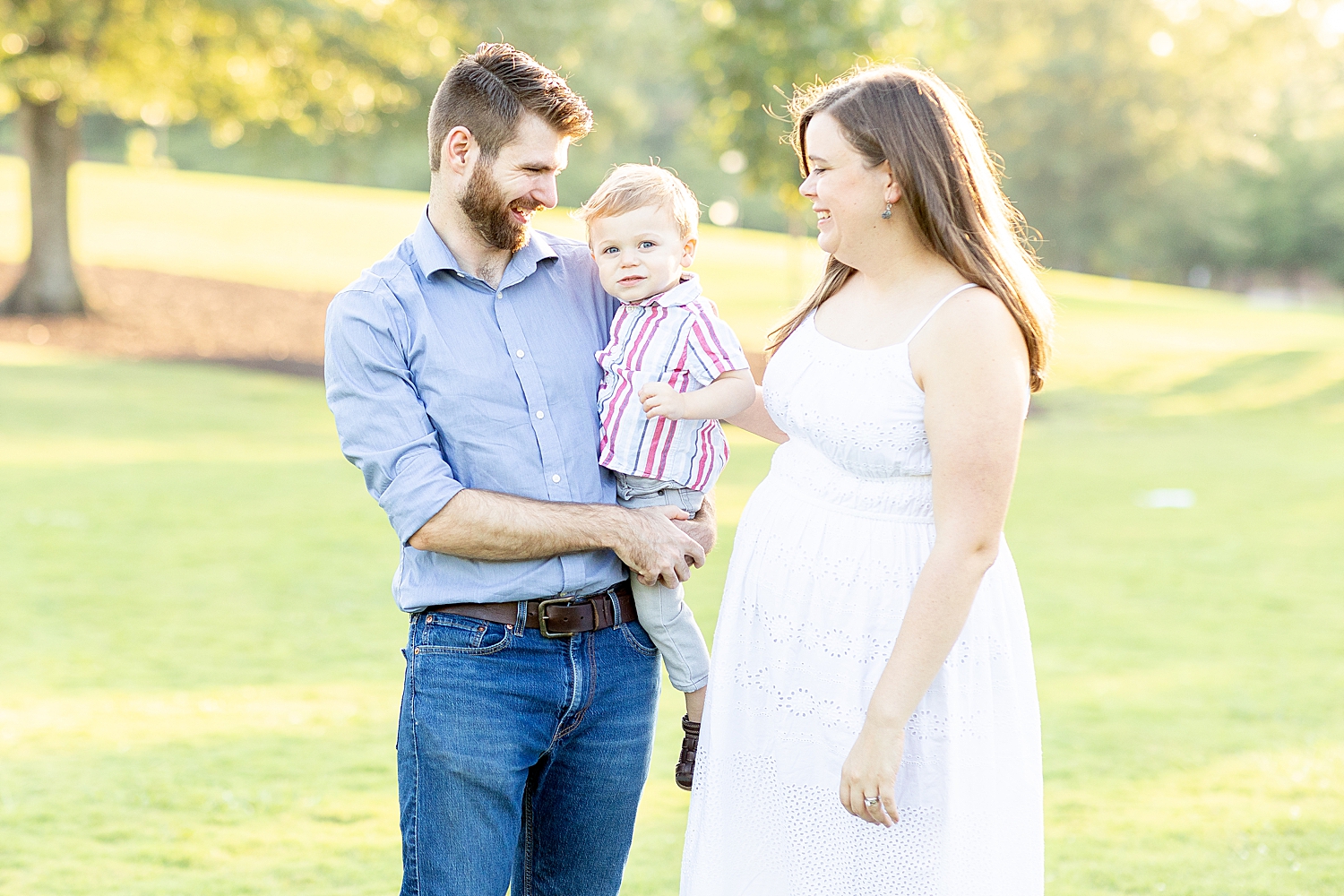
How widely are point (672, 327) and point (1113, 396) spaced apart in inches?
763

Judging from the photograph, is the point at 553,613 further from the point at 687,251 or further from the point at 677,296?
the point at 687,251

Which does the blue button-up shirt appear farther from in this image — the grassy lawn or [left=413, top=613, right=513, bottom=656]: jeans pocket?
the grassy lawn

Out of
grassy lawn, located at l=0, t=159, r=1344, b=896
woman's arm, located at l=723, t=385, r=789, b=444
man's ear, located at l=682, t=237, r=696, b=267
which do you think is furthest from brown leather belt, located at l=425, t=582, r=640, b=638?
grassy lawn, located at l=0, t=159, r=1344, b=896

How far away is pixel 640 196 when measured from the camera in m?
2.76

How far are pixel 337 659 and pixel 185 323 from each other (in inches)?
615

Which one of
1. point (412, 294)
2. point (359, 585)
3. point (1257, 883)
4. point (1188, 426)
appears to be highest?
point (1188, 426)

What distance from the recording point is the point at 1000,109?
124 ft

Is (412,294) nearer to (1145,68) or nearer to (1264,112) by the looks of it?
(1145,68)

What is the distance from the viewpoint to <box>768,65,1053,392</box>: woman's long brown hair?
233 centimetres

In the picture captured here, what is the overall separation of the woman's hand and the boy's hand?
2.44 feet

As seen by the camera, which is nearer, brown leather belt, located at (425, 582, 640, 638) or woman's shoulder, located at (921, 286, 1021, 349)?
woman's shoulder, located at (921, 286, 1021, 349)

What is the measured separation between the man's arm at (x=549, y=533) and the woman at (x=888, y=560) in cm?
16

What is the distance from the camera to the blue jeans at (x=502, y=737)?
2.66 m

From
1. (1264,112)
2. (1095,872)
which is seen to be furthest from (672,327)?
(1264,112)
